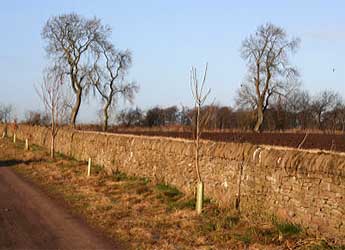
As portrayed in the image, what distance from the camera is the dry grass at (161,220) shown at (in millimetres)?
9220

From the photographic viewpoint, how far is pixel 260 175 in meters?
11.4

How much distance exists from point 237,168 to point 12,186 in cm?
845

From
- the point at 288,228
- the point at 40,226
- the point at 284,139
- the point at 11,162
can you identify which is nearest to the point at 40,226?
the point at 40,226

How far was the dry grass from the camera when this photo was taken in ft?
30.2

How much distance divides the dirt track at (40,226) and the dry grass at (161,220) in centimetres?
45

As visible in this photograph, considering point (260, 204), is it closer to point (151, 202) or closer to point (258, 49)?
point (151, 202)

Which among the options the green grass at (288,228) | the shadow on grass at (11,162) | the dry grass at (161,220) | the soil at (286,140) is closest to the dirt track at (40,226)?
the dry grass at (161,220)

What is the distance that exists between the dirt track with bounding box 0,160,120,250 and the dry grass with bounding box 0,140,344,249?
17.6 inches

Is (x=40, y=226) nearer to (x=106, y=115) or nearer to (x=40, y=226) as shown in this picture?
(x=40, y=226)

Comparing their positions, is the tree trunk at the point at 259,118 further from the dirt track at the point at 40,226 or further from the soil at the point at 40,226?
the dirt track at the point at 40,226

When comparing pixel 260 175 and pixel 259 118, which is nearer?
pixel 260 175

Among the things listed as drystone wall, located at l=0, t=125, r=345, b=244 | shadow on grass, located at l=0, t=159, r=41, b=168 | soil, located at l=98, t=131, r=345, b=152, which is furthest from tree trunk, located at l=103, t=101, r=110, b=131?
drystone wall, located at l=0, t=125, r=345, b=244

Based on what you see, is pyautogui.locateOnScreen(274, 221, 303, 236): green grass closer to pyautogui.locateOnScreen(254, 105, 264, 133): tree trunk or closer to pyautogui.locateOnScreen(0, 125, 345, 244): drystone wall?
pyautogui.locateOnScreen(0, 125, 345, 244): drystone wall

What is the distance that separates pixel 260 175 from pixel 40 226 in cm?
467
